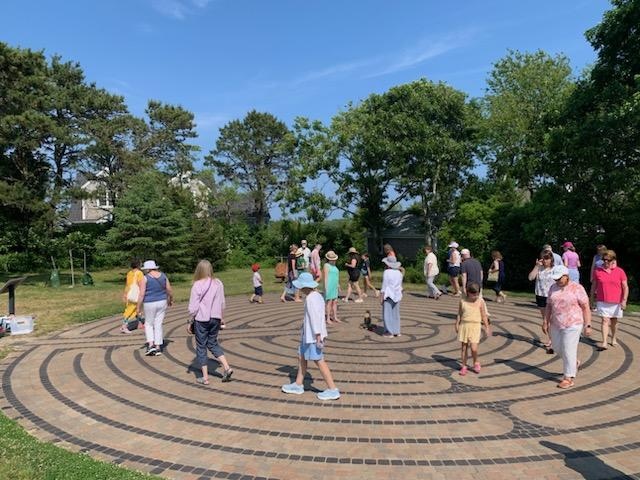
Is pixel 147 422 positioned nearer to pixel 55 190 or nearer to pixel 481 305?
pixel 481 305

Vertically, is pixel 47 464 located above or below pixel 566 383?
above

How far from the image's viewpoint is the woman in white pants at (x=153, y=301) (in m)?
9.41

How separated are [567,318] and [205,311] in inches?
215

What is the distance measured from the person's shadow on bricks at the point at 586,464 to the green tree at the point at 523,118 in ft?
80.5

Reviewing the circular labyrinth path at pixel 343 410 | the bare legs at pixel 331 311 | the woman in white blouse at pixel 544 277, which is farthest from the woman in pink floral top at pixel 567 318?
the bare legs at pixel 331 311

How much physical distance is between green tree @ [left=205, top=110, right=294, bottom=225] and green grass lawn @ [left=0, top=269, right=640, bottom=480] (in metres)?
24.6

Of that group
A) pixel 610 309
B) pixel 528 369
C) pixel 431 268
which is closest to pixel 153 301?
pixel 528 369

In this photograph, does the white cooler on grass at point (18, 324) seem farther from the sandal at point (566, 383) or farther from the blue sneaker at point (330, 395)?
the sandal at point (566, 383)

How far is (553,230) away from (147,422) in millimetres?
16578

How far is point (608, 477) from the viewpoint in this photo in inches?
194

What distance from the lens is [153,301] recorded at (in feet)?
30.9

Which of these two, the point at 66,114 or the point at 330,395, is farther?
the point at 66,114

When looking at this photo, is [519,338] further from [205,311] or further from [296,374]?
[205,311]

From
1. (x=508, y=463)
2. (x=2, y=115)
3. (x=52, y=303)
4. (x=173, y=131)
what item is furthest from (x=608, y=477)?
(x=173, y=131)
